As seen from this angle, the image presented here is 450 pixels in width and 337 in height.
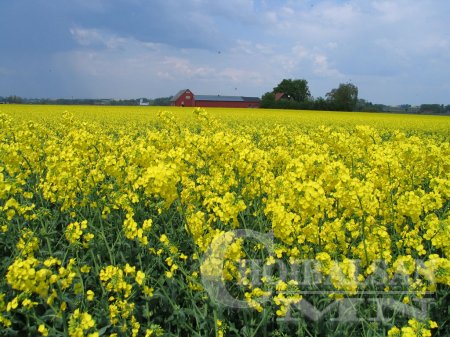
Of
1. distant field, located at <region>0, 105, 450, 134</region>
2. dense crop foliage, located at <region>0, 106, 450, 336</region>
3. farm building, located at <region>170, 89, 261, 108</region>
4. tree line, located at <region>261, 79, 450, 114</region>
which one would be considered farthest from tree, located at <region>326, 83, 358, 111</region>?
dense crop foliage, located at <region>0, 106, 450, 336</region>

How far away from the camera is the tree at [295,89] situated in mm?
91812

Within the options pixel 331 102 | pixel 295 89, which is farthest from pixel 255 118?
pixel 295 89

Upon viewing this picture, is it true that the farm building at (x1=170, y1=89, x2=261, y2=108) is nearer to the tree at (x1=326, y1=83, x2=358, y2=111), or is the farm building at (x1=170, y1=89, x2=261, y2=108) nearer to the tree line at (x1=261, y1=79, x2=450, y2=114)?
the tree line at (x1=261, y1=79, x2=450, y2=114)

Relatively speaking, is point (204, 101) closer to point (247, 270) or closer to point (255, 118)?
point (255, 118)

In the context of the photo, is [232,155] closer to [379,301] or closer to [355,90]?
[379,301]

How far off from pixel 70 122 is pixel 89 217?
3.77 metres

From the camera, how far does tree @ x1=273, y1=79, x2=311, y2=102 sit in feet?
301

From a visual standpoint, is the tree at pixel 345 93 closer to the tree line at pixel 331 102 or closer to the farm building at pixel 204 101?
the tree line at pixel 331 102

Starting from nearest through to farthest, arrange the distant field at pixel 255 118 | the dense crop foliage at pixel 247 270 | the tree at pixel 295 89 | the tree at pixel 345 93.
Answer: the dense crop foliage at pixel 247 270 < the distant field at pixel 255 118 < the tree at pixel 345 93 < the tree at pixel 295 89

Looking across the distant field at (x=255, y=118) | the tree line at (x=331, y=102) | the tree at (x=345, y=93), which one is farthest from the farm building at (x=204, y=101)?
the distant field at (x=255, y=118)

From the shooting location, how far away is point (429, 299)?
317 centimetres

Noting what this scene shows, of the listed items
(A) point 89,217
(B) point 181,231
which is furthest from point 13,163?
(B) point 181,231

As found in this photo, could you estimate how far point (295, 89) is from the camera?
91.8m

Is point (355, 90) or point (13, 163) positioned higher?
point (355, 90)
